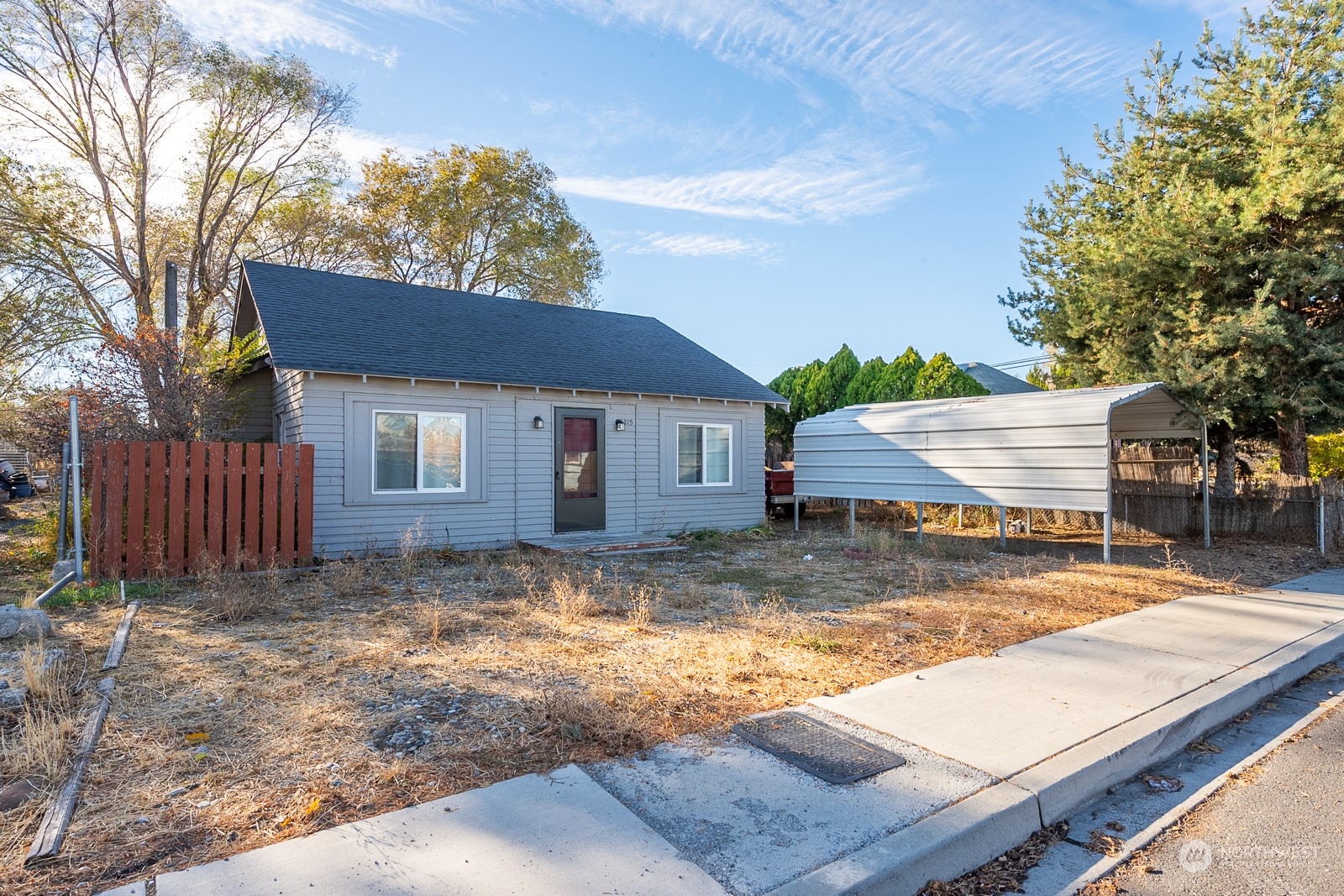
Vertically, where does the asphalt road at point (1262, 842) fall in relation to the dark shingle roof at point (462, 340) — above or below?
below

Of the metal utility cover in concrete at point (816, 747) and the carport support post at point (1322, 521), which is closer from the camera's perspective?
the metal utility cover in concrete at point (816, 747)

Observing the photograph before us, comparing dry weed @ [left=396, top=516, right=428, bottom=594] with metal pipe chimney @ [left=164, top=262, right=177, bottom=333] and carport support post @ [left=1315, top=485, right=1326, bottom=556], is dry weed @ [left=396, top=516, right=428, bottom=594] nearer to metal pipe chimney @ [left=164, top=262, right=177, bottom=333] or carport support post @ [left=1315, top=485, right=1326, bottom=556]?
metal pipe chimney @ [left=164, top=262, right=177, bottom=333]

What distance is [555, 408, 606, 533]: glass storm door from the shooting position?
1176 cm

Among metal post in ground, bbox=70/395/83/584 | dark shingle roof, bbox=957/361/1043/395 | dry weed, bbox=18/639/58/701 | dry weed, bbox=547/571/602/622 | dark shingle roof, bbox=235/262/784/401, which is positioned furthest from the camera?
dark shingle roof, bbox=957/361/1043/395

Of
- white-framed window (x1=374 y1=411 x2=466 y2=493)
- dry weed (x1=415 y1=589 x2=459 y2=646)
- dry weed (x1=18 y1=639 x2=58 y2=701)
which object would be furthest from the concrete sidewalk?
white-framed window (x1=374 y1=411 x2=466 y2=493)

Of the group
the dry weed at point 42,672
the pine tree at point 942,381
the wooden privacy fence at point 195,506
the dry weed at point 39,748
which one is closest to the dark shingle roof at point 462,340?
the wooden privacy fence at point 195,506

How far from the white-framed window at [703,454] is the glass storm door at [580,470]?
1613 millimetres

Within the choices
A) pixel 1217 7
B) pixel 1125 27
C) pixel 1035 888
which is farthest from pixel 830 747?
pixel 1217 7

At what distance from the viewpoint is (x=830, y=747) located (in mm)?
3473

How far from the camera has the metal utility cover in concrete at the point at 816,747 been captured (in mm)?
3211

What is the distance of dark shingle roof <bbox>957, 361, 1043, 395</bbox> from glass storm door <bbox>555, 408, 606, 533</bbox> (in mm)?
16125

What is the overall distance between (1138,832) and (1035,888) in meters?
0.74

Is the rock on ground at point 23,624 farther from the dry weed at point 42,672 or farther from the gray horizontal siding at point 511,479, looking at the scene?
the gray horizontal siding at point 511,479

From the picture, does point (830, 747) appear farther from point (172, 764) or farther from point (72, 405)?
point (72, 405)
